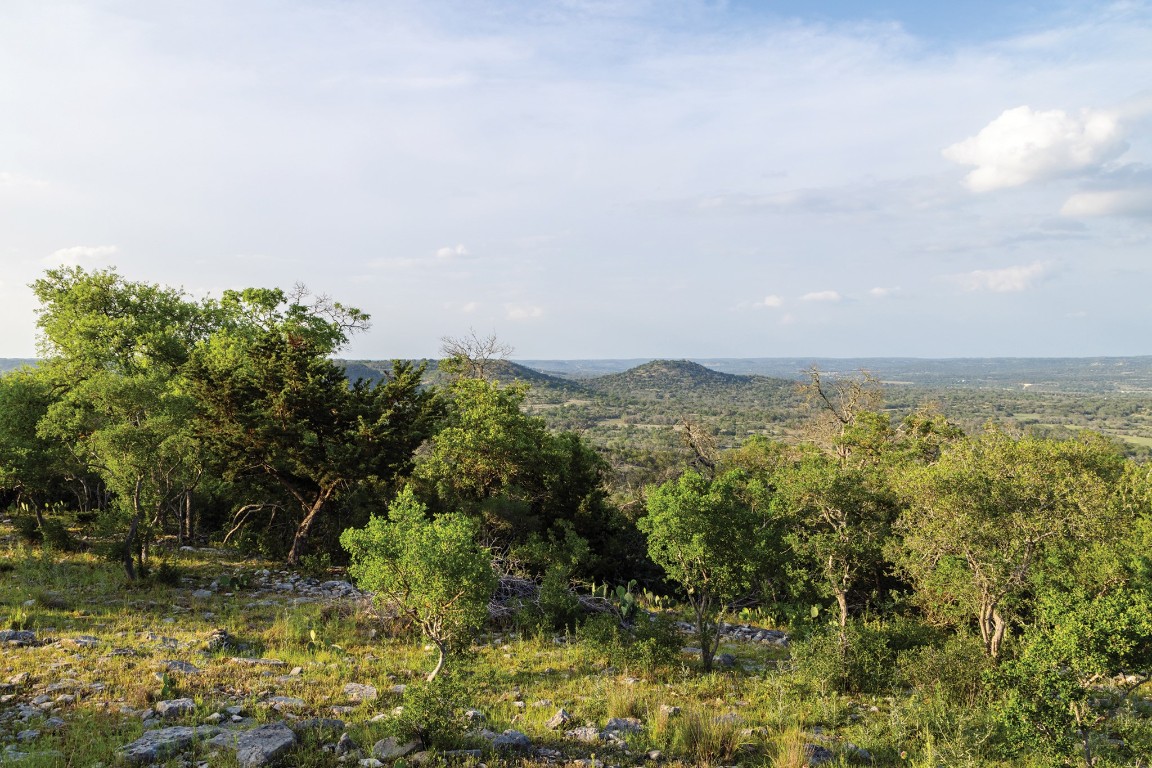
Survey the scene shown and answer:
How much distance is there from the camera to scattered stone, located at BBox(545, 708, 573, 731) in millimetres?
8812

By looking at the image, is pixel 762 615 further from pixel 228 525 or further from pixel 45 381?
pixel 45 381

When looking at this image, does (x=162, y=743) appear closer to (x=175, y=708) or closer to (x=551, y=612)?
(x=175, y=708)

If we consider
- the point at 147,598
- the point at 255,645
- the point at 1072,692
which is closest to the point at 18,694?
the point at 255,645

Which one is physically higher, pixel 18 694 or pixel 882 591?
pixel 18 694

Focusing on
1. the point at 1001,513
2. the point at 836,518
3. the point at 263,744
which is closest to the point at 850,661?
the point at 1001,513

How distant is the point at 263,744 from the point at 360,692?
2723mm

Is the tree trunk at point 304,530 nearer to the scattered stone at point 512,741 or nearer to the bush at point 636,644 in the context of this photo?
the bush at point 636,644

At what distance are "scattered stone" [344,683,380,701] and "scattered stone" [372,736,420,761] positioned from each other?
2.13m

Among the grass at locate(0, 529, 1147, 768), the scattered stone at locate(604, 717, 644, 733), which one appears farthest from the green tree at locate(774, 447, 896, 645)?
the scattered stone at locate(604, 717, 644, 733)

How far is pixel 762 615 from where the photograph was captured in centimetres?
2120

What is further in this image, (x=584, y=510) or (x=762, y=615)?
(x=584, y=510)

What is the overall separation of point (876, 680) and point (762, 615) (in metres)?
8.68

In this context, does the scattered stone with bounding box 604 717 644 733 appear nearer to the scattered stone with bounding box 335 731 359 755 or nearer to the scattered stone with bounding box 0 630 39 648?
the scattered stone with bounding box 335 731 359 755

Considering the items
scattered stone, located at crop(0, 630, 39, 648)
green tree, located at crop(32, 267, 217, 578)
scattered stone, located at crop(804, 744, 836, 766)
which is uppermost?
green tree, located at crop(32, 267, 217, 578)
